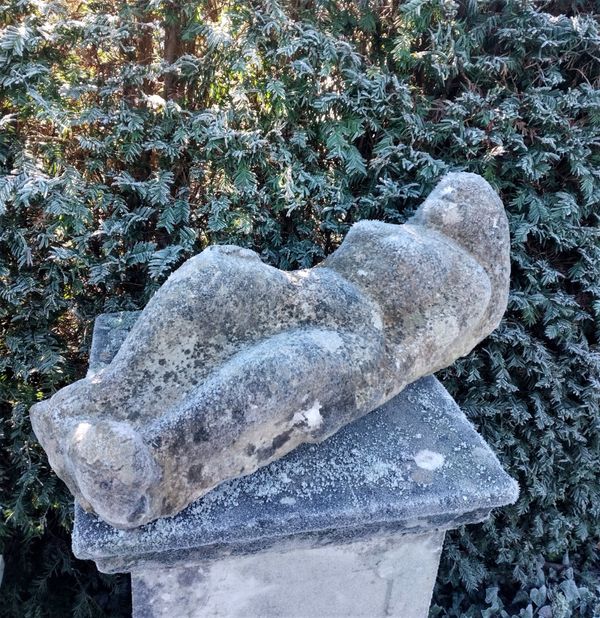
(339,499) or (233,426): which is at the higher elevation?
(233,426)

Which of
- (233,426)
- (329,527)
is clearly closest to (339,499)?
(329,527)

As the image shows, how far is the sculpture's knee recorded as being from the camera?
44.9 inches

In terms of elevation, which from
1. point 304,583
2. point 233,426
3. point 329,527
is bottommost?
point 304,583

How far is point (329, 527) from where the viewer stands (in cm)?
137

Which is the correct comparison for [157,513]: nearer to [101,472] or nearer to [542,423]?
[101,472]

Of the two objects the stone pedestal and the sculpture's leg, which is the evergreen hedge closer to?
the stone pedestal

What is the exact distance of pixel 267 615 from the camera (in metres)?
1.70

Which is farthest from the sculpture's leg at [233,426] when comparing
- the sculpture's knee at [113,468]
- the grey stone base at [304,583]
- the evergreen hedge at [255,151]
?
the evergreen hedge at [255,151]

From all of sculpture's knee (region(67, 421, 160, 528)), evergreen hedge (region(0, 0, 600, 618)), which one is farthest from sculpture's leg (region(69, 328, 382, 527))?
evergreen hedge (region(0, 0, 600, 618))

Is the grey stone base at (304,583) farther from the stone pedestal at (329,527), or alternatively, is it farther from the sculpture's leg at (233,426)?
the sculpture's leg at (233,426)

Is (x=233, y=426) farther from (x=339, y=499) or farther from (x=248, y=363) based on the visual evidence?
(x=339, y=499)

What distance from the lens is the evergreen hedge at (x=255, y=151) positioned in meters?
2.04

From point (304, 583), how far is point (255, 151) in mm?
1419

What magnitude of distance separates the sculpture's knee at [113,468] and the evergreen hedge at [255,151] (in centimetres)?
97
